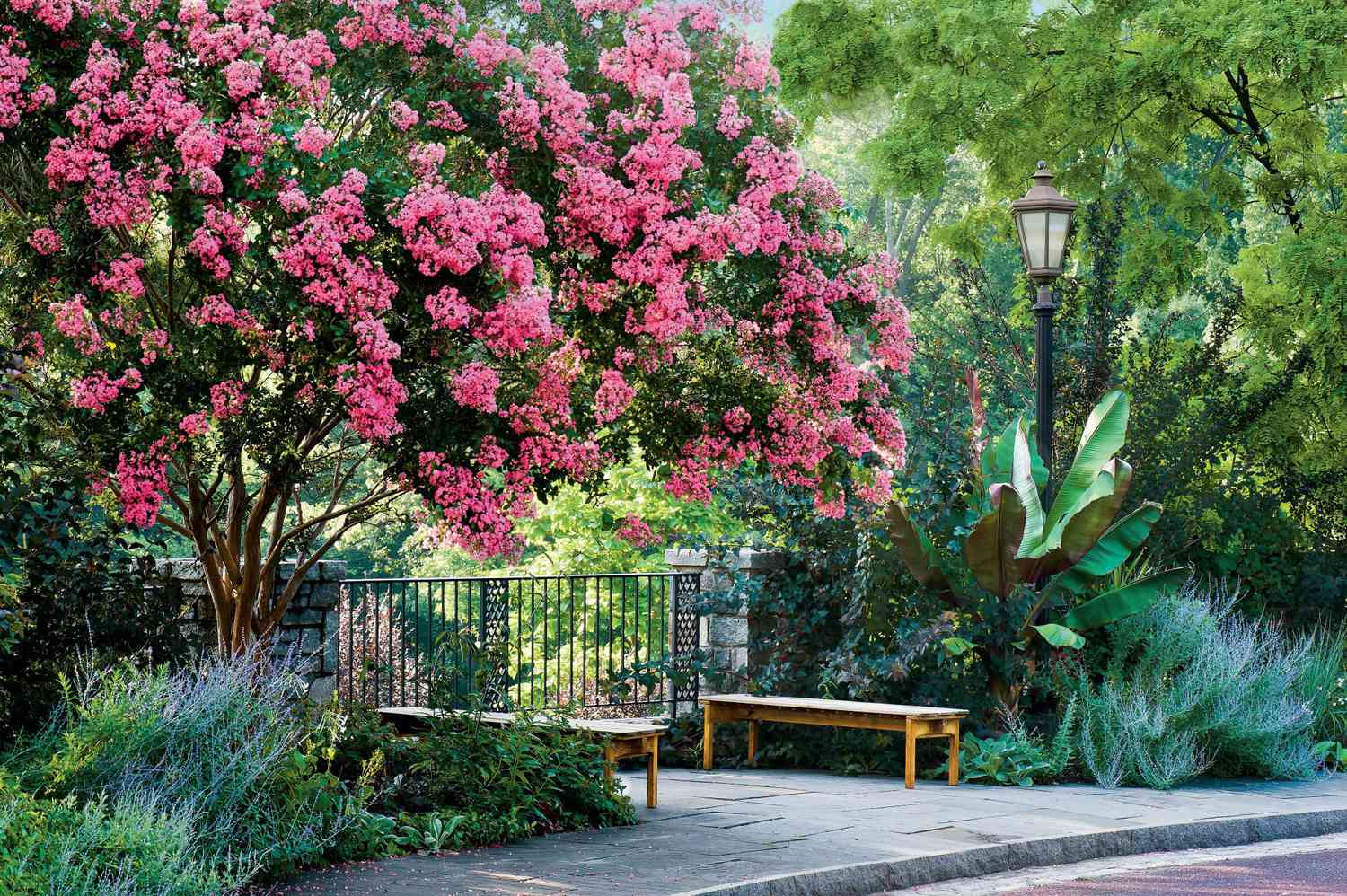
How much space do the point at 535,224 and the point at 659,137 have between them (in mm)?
963

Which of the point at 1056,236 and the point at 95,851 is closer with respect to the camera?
the point at 95,851

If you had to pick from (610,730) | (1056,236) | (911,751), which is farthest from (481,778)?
(1056,236)

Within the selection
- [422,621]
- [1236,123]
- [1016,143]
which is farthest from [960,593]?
[422,621]

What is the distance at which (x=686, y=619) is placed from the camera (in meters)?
13.6

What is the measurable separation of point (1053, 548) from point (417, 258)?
20.4ft

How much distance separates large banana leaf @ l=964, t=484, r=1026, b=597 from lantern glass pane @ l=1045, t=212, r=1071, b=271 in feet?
6.68

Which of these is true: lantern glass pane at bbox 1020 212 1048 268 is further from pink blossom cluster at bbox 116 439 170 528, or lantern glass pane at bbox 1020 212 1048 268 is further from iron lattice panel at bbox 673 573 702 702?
pink blossom cluster at bbox 116 439 170 528

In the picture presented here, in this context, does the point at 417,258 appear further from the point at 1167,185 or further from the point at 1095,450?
the point at 1167,185

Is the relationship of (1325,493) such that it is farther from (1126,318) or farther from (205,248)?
(205,248)

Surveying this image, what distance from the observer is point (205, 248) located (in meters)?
7.30

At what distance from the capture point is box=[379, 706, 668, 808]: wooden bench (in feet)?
30.1

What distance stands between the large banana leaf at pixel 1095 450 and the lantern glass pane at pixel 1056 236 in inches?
46.7

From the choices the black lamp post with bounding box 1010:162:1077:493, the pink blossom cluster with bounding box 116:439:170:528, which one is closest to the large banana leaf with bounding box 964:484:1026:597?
the black lamp post with bounding box 1010:162:1077:493

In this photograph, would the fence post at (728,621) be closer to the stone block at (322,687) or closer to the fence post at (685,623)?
the fence post at (685,623)
